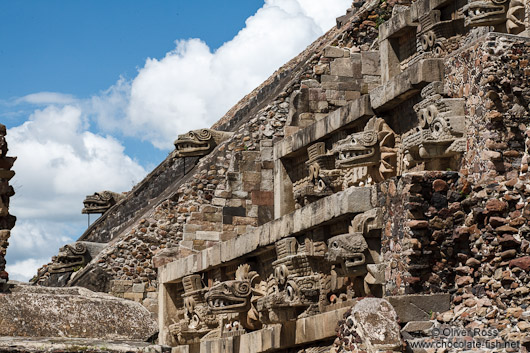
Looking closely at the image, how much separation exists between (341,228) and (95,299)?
22.5ft

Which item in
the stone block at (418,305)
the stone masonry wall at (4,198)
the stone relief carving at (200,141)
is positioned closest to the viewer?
the stone block at (418,305)

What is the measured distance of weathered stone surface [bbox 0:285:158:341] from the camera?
60.0ft

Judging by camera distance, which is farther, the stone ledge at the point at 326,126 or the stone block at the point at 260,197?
the stone block at the point at 260,197

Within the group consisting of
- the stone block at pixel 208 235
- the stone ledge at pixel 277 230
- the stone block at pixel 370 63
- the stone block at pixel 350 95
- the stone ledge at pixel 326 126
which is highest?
the stone block at pixel 370 63

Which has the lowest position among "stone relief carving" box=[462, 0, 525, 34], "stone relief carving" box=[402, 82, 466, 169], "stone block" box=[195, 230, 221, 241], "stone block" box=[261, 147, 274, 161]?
"stone relief carving" box=[402, 82, 466, 169]

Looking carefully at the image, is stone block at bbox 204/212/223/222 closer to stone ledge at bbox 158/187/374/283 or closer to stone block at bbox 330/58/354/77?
stone ledge at bbox 158/187/374/283

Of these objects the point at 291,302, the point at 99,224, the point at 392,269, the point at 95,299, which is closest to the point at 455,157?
the point at 392,269

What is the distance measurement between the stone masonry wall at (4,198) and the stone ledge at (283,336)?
136 inches

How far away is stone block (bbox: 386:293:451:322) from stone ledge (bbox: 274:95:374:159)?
4.03 meters

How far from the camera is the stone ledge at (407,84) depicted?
45.6ft

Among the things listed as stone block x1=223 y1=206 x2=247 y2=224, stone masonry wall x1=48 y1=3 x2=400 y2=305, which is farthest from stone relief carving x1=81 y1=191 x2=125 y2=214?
stone block x1=223 y1=206 x2=247 y2=224

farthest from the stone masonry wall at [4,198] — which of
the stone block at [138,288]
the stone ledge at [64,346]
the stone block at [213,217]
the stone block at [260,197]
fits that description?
the stone block at [260,197]

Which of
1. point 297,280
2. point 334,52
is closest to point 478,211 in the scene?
point 297,280

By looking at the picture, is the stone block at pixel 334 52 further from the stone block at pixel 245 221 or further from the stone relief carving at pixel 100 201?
the stone relief carving at pixel 100 201
